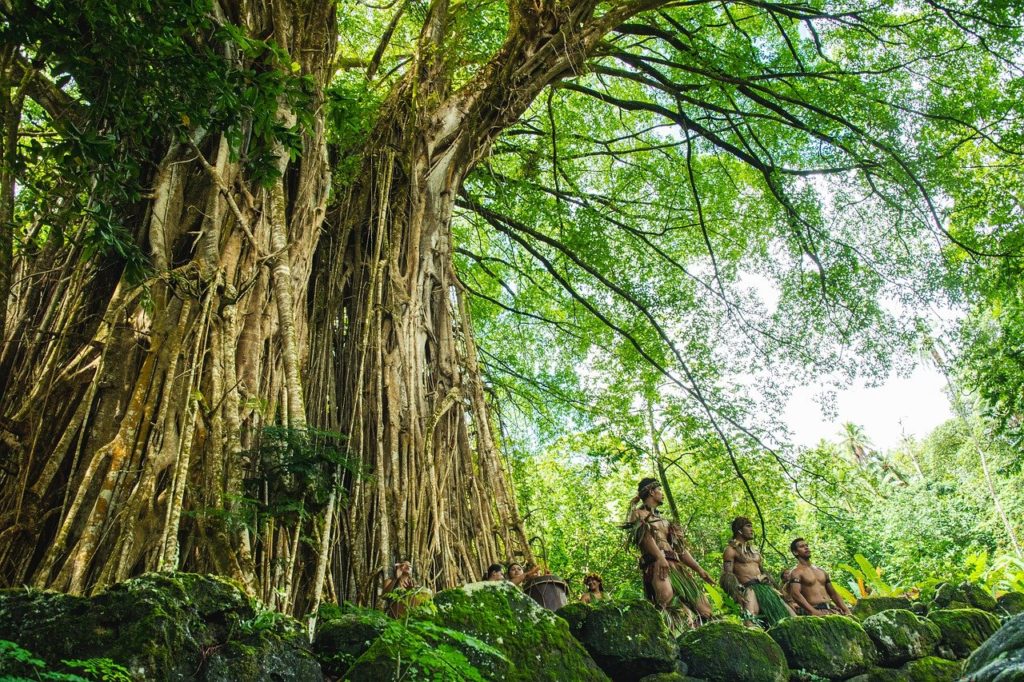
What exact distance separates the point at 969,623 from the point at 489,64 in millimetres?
4730

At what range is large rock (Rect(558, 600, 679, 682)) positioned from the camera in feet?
9.19

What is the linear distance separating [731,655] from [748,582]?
198 centimetres

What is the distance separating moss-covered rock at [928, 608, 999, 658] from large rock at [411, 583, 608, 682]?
2.20 meters

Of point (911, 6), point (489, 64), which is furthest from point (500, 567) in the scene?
point (911, 6)

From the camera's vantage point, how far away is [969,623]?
387 centimetres

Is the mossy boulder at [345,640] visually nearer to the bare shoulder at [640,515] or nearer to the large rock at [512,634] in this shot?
the large rock at [512,634]

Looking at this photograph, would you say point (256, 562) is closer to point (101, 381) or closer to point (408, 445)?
point (101, 381)

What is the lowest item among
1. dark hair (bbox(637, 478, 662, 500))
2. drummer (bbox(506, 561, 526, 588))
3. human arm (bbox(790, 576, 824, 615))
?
human arm (bbox(790, 576, 824, 615))

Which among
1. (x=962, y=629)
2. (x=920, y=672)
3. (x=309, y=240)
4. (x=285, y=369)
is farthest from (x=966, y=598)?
(x=309, y=240)

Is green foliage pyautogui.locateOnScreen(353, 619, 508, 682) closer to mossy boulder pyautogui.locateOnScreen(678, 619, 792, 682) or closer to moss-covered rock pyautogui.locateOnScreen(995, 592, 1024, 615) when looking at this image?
mossy boulder pyautogui.locateOnScreen(678, 619, 792, 682)

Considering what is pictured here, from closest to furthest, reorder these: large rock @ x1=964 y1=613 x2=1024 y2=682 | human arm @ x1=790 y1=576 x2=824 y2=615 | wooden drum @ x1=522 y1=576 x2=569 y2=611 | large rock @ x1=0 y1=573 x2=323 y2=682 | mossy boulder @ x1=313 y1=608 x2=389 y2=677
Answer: large rock @ x1=0 y1=573 x2=323 y2=682, large rock @ x1=964 y1=613 x2=1024 y2=682, mossy boulder @ x1=313 y1=608 x2=389 y2=677, wooden drum @ x1=522 y1=576 x2=569 y2=611, human arm @ x1=790 y1=576 x2=824 y2=615

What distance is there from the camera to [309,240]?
436 cm

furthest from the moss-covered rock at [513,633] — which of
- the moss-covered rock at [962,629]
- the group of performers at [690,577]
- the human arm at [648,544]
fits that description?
the moss-covered rock at [962,629]

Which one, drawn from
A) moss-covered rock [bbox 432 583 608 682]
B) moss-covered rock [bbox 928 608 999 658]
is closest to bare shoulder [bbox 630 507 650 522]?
moss-covered rock [bbox 928 608 999 658]
